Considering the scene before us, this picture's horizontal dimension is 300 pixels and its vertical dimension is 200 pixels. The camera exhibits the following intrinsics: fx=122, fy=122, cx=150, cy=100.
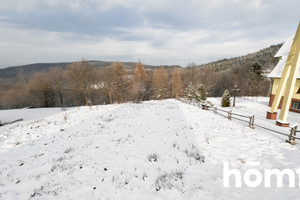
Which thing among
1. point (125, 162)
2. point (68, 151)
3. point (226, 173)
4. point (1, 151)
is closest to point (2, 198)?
point (68, 151)

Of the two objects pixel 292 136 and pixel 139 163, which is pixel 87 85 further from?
pixel 292 136

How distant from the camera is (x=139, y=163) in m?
5.62

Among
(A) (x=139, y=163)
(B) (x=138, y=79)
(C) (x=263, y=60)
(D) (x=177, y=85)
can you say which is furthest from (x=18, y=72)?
(C) (x=263, y=60)

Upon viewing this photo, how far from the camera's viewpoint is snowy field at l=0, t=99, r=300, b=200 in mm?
4141

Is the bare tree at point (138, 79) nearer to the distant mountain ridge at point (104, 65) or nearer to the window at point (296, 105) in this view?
the distant mountain ridge at point (104, 65)

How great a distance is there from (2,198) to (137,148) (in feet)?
16.6

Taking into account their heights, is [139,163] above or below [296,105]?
below

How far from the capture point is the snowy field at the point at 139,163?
4.14 m

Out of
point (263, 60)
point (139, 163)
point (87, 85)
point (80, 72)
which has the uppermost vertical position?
point (263, 60)

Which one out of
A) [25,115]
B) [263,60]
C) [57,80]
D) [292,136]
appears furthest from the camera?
[263,60]

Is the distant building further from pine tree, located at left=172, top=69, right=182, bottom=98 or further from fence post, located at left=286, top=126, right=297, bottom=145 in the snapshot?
pine tree, located at left=172, top=69, right=182, bottom=98

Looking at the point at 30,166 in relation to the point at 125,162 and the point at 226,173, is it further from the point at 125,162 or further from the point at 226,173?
the point at 226,173

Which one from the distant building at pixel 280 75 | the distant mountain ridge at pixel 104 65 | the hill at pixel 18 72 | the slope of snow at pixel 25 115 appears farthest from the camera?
the distant mountain ridge at pixel 104 65

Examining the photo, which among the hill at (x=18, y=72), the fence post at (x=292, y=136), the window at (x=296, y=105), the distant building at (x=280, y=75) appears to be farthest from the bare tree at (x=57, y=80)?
the window at (x=296, y=105)
